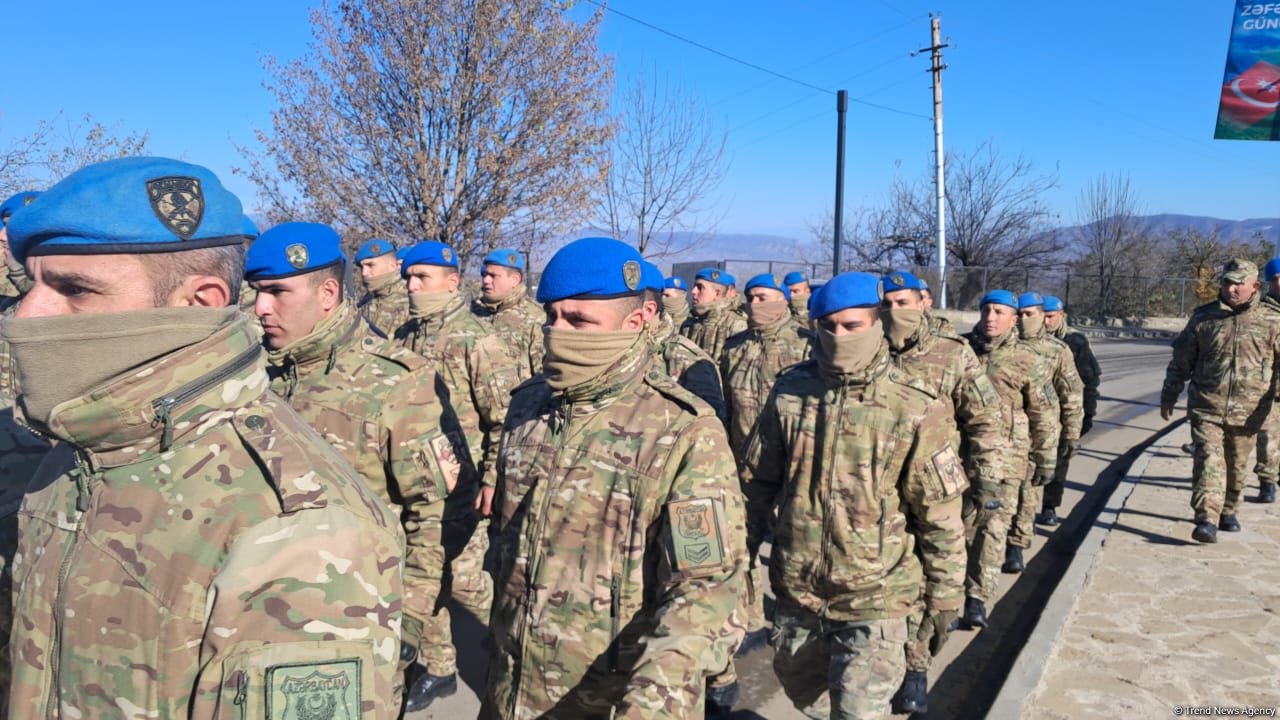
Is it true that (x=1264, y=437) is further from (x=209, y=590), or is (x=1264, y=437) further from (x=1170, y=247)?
(x=1170, y=247)

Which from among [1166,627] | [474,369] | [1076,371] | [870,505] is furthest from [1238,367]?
[474,369]

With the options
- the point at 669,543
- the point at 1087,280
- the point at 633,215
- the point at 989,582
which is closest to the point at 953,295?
the point at 1087,280

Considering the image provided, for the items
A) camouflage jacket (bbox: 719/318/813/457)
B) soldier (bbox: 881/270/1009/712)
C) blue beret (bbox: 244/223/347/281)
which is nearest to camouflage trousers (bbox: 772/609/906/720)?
soldier (bbox: 881/270/1009/712)

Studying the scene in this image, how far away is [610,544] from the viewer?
228cm

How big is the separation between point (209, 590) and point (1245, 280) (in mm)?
8182

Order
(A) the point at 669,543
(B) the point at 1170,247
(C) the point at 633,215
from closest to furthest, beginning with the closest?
(A) the point at 669,543
(C) the point at 633,215
(B) the point at 1170,247

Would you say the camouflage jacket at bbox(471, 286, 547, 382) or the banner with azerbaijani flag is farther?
the banner with azerbaijani flag

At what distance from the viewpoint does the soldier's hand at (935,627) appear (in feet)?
12.1

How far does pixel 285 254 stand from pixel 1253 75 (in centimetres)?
1449

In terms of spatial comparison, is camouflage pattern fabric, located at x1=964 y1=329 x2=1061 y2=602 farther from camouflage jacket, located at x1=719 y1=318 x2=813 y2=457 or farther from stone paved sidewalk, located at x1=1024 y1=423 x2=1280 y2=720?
camouflage jacket, located at x1=719 y1=318 x2=813 y2=457

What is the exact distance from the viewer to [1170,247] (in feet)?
139

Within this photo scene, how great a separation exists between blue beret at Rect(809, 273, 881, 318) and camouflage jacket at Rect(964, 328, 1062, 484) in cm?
317

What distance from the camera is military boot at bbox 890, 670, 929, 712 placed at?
166 inches

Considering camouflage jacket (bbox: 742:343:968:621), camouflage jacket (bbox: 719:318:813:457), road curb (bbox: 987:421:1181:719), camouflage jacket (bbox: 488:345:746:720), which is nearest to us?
camouflage jacket (bbox: 488:345:746:720)
